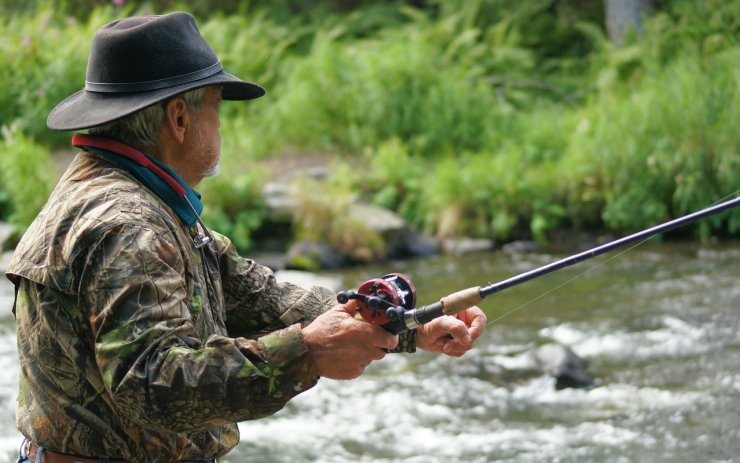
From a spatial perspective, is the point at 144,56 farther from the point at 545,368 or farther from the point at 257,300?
the point at 545,368

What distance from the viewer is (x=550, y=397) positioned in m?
6.82

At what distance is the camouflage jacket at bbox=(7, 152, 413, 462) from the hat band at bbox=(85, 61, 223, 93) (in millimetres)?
158

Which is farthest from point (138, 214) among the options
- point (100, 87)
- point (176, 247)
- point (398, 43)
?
point (398, 43)

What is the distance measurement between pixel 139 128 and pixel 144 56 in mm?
160

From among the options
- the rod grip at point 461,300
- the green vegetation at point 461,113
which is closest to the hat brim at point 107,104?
the rod grip at point 461,300

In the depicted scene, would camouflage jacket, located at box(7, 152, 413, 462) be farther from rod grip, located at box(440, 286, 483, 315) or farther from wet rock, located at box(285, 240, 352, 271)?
wet rock, located at box(285, 240, 352, 271)

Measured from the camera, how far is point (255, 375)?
216cm

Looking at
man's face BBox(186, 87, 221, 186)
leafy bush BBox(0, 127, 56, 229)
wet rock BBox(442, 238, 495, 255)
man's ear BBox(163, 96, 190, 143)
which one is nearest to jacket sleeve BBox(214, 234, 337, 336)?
man's face BBox(186, 87, 221, 186)

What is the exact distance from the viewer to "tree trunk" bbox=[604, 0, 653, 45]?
1580 cm

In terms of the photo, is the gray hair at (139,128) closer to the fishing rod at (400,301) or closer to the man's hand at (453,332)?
the fishing rod at (400,301)

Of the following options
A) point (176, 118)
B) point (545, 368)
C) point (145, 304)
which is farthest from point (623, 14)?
point (145, 304)

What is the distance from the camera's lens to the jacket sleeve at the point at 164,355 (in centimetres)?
210

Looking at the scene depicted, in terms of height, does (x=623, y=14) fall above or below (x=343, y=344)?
below

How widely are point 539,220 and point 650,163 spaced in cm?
127
